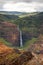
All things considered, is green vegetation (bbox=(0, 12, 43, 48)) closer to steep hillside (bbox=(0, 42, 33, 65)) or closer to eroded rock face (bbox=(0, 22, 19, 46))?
eroded rock face (bbox=(0, 22, 19, 46))

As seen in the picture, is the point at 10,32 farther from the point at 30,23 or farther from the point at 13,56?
the point at 13,56

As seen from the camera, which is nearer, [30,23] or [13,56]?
[13,56]

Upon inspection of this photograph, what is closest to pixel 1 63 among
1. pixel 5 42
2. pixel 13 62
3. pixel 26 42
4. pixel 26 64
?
pixel 13 62

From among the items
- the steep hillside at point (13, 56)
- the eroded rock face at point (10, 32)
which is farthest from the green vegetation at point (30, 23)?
the steep hillside at point (13, 56)

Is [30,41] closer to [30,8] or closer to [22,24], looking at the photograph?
[22,24]

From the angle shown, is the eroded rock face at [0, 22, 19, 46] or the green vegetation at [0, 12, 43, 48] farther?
the green vegetation at [0, 12, 43, 48]

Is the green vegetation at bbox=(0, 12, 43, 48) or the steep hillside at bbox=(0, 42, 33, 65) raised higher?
the green vegetation at bbox=(0, 12, 43, 48)

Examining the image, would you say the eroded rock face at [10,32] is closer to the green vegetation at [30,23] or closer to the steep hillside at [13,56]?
the green vegetation at [30,23]

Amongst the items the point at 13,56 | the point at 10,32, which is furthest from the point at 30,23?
the point at 13,56

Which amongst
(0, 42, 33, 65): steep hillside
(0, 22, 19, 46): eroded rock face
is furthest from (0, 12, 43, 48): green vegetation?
(0, 42, 33, 65): steep hillside
